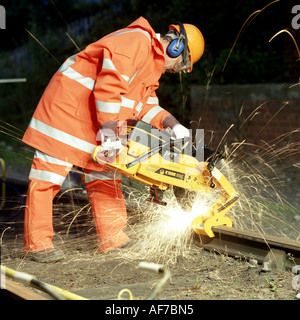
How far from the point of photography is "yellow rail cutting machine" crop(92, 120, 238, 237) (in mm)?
3637

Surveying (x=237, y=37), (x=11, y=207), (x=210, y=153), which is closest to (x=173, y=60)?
(x=210, y=153)

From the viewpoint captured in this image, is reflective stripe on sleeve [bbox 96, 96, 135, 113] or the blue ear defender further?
the blue ear defender

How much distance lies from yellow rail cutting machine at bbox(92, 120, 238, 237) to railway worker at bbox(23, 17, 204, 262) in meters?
0.15

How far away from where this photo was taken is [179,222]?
13.5ft

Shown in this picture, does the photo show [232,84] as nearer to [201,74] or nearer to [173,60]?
[201,74]

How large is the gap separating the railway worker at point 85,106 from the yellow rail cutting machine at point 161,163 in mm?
148

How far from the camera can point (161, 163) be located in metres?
3.69

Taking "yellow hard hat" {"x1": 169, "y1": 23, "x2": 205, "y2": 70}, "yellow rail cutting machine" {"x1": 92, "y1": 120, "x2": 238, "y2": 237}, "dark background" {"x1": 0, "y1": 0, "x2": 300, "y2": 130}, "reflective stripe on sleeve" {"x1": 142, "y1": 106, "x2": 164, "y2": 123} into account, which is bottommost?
"yellow rail cutting machine" {"x1": 92, "y1": 120, "x2": 238, "y2": 237}

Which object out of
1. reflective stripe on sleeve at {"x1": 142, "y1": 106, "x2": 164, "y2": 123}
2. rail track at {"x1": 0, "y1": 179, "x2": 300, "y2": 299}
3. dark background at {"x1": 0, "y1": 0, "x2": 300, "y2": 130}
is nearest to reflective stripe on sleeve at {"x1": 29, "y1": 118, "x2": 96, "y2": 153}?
reflective stripe on sleeve at {"x1": 142, "y1": 106, "x2": 164, "y2": 123}

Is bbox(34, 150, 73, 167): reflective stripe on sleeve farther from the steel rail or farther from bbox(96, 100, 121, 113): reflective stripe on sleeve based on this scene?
the steel rail

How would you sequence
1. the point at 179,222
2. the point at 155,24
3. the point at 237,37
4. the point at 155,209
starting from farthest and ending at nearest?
the point at 155,24, the point at 237,37, the point at 155,209, the point at 179,222

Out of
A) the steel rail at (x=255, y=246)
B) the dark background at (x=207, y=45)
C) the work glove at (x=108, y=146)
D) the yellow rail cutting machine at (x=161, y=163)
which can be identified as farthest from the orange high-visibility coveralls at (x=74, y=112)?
the dark background at (x=207, y=45)

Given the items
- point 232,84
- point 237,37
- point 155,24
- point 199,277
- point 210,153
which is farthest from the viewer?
point 155,24
